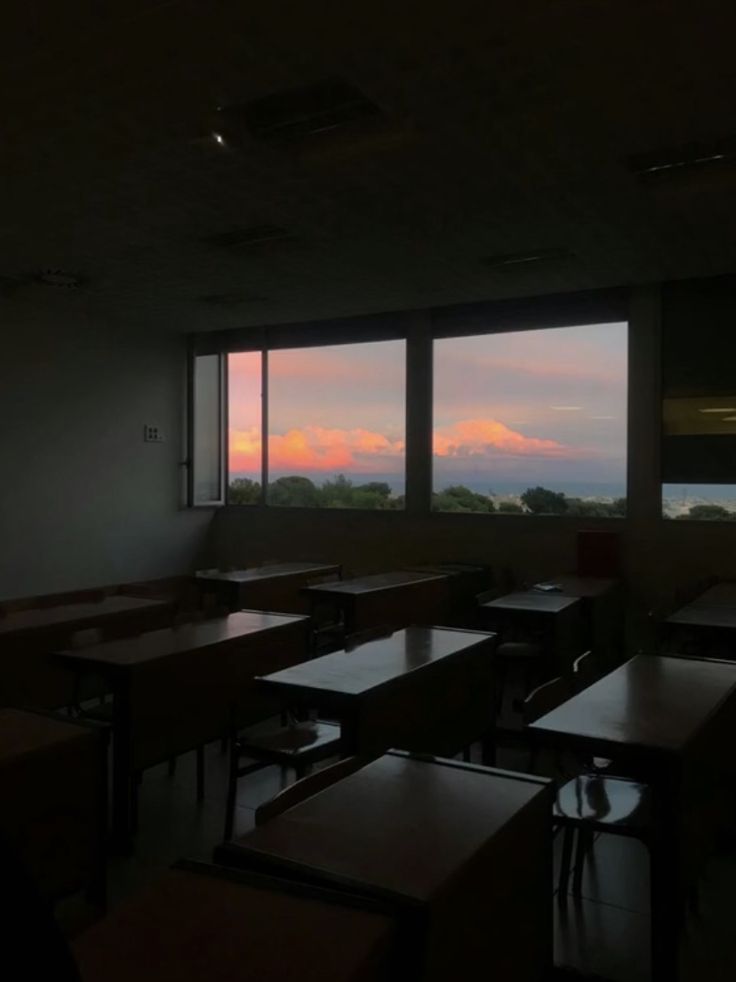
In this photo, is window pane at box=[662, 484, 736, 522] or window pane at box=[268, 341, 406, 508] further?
window pane at box=[268, 341, 406, 508]

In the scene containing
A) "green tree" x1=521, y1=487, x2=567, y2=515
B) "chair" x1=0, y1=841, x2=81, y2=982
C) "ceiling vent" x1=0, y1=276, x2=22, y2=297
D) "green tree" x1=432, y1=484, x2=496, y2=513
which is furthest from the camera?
"green tree" x1=432, y1=484, x2=496, y2=513

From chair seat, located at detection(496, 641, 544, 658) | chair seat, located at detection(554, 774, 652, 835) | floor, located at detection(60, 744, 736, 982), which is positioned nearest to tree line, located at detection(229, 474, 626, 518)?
chair seat, located at detection(496, 641, 544, 658)

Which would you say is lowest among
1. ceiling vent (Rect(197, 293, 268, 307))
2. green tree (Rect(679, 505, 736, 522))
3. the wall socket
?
green tree (Rect(679, 505, 736, 522))

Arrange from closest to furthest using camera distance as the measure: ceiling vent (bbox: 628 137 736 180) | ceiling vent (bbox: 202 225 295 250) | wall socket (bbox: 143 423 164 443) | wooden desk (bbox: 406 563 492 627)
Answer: ceiling vent (bbox: 628 137 736 180), ceiling vent (bbox: 202 225 295 250), wooden desk (bbox: 406 563 492 627), wall socket (bbox: 143 423 164 443)

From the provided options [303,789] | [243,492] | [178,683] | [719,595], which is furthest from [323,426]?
[303,789]

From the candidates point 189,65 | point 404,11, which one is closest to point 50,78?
point 189,65

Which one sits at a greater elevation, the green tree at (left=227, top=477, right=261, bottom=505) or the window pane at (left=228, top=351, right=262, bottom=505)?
the window pane at (left=228, top=351, right=262, bottom=505)

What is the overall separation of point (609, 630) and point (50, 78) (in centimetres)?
483

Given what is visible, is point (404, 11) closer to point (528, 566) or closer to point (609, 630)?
point (609, 630)

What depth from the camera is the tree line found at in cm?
690

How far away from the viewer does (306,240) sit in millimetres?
5297

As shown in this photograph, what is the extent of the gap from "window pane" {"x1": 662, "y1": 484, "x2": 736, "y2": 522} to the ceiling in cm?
163

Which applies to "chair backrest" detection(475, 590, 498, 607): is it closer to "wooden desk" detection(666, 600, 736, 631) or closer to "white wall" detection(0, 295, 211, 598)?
"wooden desk" detection(666, 600, 736, 631)

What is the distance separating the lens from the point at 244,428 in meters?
8.67
